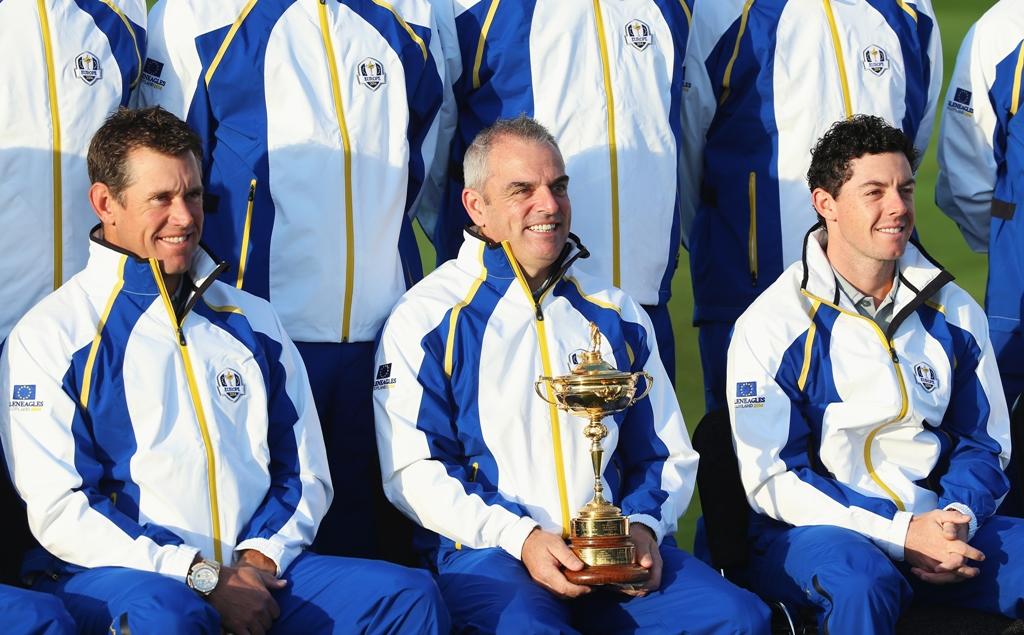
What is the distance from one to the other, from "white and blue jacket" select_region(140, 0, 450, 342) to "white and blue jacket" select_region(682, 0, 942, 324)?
97cm

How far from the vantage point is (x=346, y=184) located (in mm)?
3984

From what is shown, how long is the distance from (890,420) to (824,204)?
0.58 metres

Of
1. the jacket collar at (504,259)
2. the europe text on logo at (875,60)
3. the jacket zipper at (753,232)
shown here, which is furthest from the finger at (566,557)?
the europe text on logo at (875,60)

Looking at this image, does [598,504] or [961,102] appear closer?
[598,504]

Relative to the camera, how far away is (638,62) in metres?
4.27

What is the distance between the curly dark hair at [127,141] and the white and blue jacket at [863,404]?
4.42ft

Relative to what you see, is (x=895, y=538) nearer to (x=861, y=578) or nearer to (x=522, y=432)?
(x=861, y=578)

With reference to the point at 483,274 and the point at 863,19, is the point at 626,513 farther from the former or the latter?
the point at 863,19

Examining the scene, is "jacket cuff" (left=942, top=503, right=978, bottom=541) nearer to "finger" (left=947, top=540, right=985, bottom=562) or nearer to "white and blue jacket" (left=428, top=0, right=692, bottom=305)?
"finger" (left=947, top=540, right=985, bottom=562)

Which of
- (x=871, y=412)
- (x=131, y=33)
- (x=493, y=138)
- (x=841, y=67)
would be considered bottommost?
(x=871, y=412)

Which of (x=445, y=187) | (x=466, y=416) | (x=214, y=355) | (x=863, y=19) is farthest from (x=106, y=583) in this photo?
(x=863, y=19)

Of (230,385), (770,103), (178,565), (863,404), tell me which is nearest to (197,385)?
(230,385)

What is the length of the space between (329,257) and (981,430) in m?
1.56

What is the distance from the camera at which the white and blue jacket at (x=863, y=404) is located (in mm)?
3793
